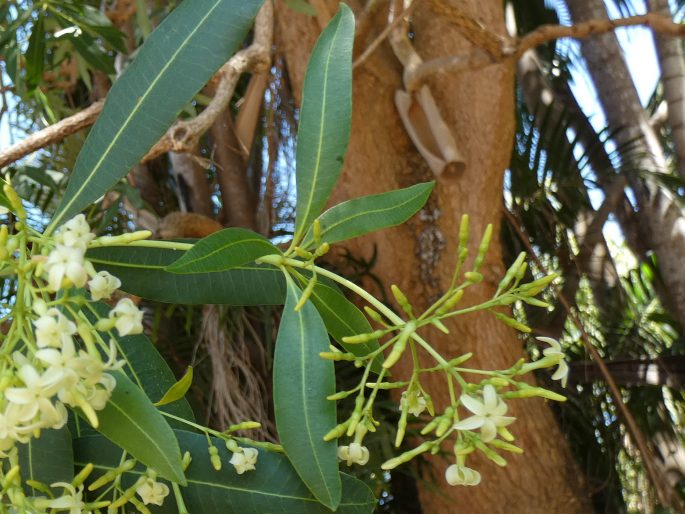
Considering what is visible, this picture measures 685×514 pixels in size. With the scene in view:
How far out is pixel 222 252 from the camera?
604mm

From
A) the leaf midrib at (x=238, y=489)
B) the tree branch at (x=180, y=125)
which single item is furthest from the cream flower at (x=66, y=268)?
the tree branch at (x=180, y=125)

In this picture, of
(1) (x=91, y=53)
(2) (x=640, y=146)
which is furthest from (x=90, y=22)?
(2) (x=640, y=146)

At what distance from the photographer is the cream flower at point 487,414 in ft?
1.72

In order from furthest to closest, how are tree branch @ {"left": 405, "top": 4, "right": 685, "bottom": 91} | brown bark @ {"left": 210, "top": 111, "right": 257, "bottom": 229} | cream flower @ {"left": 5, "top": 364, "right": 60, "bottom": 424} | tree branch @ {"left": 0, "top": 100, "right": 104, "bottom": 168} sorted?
1. brown bark @ {"left": 210, "top": 111, "right": 257, "bottom": 229}
2. tree branch @ {"left": 405, "top": 4, "right": 685, "bottom": 91}
3. tree branch @ {"left": 0, "top": 100, "right": 104, "bottom": 168}
4. cream flower @ {"left": 5, "top": 364, "right": 60, "bottom": 424}

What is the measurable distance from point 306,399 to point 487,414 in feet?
0.46


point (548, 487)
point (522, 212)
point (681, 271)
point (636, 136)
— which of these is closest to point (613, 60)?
point (636, 136)

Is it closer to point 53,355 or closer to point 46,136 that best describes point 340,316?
point 53,355

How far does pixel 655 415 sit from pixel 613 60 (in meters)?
1.20

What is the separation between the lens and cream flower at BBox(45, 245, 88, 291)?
47 cm

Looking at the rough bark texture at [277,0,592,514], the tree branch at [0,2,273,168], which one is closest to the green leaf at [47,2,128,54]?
the tree branch at [0,2,273,168]

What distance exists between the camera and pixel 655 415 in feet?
8.73

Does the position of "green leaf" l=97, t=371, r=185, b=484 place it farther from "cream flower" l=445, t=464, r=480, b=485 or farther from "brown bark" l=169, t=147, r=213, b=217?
"brown bark" l=169, t=147, r=213, b=217

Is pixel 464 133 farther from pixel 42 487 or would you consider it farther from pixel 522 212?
pixel 42 487

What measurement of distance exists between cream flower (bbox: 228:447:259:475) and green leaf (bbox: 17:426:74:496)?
0.12 metres
